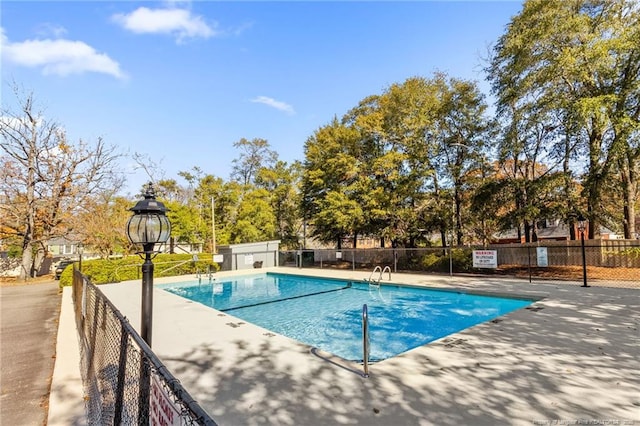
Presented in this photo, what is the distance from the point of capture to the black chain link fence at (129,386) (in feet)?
→ 3.48

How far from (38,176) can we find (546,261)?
23982 millimetres

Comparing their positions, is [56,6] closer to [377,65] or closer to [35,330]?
[35,330]

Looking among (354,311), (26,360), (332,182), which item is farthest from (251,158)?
(26,360)

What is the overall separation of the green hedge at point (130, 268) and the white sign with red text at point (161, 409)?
12067 mm

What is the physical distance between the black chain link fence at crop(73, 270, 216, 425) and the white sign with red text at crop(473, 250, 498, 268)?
1172cm

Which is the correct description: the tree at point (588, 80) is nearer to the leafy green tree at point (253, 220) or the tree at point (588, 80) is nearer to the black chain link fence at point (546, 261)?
the black chain link fence at point (546, 261)

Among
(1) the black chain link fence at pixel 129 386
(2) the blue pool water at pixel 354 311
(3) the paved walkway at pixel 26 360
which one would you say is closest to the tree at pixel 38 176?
(2) the blue pool water at pixel 354 311

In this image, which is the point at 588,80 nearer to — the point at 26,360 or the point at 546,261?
the point at 546,261

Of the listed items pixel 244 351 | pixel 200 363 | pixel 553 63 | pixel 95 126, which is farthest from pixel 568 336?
pixel 95 126

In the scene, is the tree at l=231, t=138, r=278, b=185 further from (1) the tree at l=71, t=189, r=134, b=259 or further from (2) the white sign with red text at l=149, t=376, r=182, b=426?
(2) the white sign with red text at l=149, t=376, r=182, b=426

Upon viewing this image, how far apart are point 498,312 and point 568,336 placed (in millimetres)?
3378

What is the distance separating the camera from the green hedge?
1347cm

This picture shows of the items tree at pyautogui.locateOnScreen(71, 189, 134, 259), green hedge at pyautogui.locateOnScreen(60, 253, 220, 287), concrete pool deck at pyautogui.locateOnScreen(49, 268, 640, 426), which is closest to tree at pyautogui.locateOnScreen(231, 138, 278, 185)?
tree at pyautogui.locateOnScreen(71, 189, 134, 259)

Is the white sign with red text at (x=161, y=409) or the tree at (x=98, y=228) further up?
the tree at (x=98, y=228)
